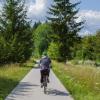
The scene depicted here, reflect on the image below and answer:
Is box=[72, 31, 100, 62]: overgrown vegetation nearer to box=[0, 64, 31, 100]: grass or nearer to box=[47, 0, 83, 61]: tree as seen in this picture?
box=[47, 0, 83, 61]: tree

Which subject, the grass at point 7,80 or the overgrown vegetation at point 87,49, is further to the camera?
the overgrown vegetation at point 87,49

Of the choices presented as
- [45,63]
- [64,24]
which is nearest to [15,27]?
[64,24]

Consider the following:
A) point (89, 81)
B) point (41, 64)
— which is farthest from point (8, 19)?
point (41, 64)

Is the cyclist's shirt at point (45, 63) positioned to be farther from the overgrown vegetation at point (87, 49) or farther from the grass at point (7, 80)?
the overgrown vegetation at point (87, 49)

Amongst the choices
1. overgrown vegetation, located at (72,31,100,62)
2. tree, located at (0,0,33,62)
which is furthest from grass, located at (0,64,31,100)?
overgrown vegetation, located at (72,31,100,62)

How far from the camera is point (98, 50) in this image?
84.9m

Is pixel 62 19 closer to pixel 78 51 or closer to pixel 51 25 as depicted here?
pixel 51 25

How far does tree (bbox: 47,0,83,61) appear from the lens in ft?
225

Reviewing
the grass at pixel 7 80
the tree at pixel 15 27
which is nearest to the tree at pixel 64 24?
the tree at pixel 15 27

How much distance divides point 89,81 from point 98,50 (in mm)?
62575

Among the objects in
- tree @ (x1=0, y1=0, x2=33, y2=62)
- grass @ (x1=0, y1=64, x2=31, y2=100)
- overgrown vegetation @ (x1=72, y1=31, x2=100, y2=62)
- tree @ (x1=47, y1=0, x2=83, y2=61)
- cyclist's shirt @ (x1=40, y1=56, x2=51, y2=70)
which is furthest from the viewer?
overgrown vegetation @ (x1=72, y1=31, x2=100, y2=62)

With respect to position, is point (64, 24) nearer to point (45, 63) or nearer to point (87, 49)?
point (87, 49)

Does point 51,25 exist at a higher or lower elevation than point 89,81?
higher

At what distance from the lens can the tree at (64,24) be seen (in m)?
68.6
